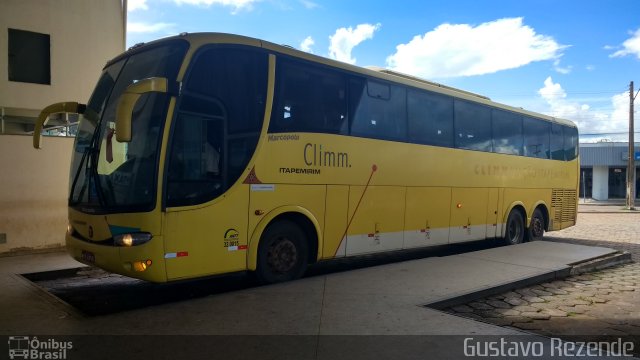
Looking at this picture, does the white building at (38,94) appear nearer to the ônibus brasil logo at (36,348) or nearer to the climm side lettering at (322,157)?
the climm side lettering at (322,157)

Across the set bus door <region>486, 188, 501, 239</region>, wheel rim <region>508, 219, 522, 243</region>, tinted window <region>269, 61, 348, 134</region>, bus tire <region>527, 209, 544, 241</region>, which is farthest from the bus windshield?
bus tire <region>527, 209, 544, 241</region>

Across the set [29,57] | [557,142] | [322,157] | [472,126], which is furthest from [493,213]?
[29,57]

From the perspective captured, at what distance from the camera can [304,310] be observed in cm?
571

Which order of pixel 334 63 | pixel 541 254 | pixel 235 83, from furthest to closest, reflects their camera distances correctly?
pixel 541 254, pixel 334 63, pixel 235 83

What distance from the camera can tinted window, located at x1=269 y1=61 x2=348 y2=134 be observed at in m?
7.34

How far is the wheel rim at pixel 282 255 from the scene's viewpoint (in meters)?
7.32

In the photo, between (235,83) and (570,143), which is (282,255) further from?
(570,143)

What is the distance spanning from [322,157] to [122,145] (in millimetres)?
3072

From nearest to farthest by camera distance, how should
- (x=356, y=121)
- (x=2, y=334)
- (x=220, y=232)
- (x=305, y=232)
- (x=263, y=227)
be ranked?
(x=2, y=334) < (x=220, y=232) < (x=263, y=227) < (x=305, y=232) < (x=356, y=121)

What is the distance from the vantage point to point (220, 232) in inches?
254

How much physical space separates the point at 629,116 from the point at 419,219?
32047mm

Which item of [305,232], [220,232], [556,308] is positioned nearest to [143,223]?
[220,232]

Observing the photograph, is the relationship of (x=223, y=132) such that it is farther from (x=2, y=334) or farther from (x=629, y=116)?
(x=629, y=116)

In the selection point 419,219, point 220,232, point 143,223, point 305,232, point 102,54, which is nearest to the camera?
point 143,223
